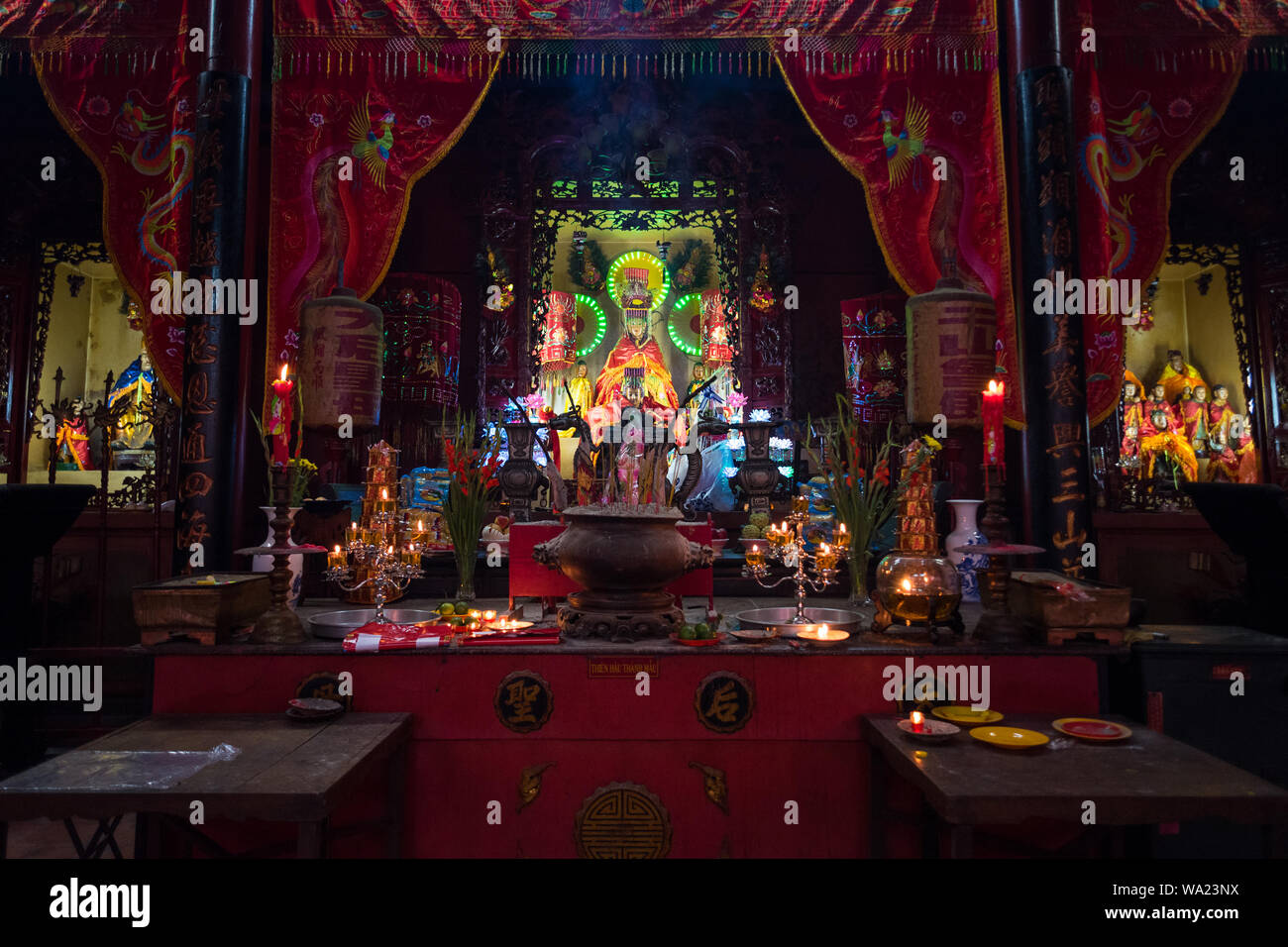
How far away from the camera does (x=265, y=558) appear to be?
408cm

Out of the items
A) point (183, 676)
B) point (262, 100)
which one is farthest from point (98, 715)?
point (262, 100)

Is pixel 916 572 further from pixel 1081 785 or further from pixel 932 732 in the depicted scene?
pixel 1081 785

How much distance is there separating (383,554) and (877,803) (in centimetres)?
185

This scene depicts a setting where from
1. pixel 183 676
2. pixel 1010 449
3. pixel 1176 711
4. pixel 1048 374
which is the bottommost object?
pixel 1176 711

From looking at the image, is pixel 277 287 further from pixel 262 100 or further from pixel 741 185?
pixel 741 185

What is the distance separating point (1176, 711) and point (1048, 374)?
2.24 metres

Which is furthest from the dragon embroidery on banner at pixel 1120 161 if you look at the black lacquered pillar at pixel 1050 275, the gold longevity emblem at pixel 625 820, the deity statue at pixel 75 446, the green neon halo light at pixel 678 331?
the deity statue at pixel 75 446

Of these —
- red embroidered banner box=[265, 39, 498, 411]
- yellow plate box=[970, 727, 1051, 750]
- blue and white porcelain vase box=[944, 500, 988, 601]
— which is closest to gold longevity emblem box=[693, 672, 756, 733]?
yellow plate box=[970, 727, 1051, 750]

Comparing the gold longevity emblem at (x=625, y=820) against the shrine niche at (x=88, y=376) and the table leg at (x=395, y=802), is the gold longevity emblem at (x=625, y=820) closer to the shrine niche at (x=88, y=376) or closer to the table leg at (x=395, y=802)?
the table leg at (x=395, y=802)

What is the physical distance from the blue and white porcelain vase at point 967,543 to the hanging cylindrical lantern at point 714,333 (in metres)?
2.78

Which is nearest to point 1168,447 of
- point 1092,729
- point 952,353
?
point 952,353

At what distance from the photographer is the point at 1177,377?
249 inches

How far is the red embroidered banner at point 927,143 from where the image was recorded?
466 centimetres

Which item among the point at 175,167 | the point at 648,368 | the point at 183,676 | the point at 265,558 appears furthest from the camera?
the point at 648,368
